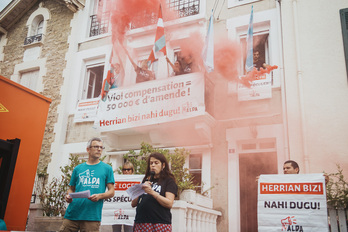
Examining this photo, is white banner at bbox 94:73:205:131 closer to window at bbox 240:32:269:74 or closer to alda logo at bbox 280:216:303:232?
window at bbox 240:32:269:74

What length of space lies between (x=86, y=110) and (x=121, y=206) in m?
5.38

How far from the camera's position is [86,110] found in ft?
34.8

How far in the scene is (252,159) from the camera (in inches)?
327

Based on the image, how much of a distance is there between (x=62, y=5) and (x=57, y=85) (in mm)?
3421

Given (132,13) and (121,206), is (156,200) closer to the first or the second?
(121,206)

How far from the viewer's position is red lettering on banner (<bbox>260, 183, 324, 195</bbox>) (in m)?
4.87

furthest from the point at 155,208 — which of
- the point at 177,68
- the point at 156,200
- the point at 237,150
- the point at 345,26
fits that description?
the point at 345,26

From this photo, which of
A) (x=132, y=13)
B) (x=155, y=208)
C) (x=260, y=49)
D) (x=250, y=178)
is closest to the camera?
(x=155, y=208)

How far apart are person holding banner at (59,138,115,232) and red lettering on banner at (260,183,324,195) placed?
2482mm

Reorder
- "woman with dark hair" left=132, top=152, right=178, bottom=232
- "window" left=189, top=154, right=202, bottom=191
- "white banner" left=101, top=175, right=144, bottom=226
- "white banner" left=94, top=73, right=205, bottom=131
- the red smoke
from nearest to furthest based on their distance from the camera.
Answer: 1. "woman with dark hair" left=132, top=152, right=178, bottom=232
2. "white banner" left=101, top=175, right=144, bottom=226
3. "white banner" left=94, top=73, right=205, bottom=131
4. "window" left=189, top=154, right=202, bottom=191
5. the red smoke

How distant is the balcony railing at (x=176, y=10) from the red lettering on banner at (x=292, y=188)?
21.4 feet

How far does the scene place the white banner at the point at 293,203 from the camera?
15.6 feet

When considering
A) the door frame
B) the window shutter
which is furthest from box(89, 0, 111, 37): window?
the window shutter

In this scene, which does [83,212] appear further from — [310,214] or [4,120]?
[310,214]
